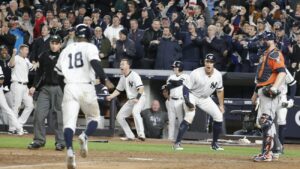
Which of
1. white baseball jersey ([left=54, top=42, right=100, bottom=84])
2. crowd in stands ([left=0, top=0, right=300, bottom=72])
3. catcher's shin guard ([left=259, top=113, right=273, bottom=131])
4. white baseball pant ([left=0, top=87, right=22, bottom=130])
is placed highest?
crowd in stands ([left=0, top=0, right=300, bottom=72])

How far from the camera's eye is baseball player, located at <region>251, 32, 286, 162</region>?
44.5ft

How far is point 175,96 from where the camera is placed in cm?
2125

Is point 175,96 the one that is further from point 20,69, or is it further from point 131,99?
point 20,69

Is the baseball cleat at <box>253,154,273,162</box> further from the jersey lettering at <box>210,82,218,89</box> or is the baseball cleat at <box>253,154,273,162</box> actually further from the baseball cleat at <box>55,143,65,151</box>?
the baseball cleat at <box>55,143,65,151</box>

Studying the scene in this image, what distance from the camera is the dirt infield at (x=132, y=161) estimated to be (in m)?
12.4

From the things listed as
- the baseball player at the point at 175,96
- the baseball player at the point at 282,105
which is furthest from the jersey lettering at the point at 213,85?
the baseball player at the point at 175,96

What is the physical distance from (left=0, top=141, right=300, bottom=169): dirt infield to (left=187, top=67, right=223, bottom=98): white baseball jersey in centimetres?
189

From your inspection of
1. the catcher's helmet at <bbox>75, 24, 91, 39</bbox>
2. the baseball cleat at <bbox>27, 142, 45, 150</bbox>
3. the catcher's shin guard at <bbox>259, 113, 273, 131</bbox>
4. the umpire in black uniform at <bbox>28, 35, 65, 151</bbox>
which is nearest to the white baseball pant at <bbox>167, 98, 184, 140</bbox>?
the umpire in black uniform at <bbox>28, 35, 65, 151</bbox>

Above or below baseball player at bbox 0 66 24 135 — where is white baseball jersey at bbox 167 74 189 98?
above

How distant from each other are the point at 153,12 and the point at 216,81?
668 centimetres

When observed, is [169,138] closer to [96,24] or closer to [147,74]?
[147,74]

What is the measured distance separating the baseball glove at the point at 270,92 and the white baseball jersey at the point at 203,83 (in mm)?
3372

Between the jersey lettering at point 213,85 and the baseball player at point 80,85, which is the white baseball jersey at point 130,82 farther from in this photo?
the baseball player at point 80,85

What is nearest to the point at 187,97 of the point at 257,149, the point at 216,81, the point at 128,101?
the point at 216,81
